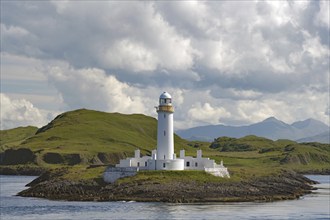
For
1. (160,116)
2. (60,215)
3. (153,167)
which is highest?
(160,116)

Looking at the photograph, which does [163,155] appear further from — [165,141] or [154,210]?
[154,210]

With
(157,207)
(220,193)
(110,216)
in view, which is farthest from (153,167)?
(110,216)

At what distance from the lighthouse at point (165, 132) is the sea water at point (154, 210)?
54.7 ft

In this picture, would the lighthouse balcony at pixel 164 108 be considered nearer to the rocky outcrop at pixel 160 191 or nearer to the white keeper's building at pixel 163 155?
the white keeper's building at pixel 163 155

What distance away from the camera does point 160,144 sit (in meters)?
111

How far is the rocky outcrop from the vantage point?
100188mm

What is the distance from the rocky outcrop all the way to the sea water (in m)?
3.86

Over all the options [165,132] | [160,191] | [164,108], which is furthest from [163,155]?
[160,191]

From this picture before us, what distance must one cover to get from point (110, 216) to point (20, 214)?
41.9ft

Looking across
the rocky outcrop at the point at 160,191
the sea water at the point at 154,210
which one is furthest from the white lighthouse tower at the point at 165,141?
the sea water at the point at 154,210

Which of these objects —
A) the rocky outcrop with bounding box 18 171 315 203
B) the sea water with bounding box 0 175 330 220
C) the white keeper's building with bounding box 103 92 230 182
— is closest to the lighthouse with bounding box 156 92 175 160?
the white keeper's building with bounding box 103 92 230 182

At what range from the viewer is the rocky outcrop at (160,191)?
100 m

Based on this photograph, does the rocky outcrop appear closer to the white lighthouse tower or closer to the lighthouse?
the white lighthouse tower

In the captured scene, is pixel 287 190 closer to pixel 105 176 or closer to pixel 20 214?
pixel 105 176
